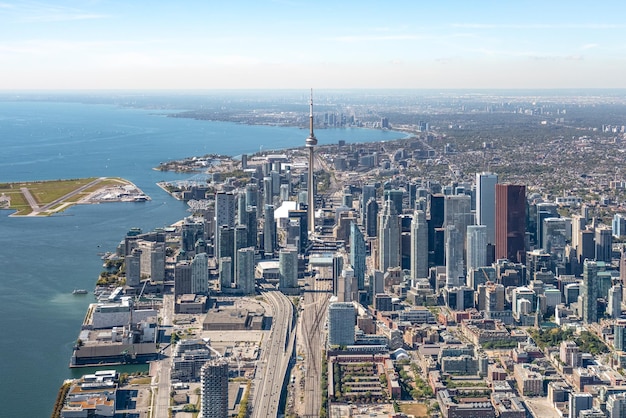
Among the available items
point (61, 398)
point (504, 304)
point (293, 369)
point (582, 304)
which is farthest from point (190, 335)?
point (582, 304)

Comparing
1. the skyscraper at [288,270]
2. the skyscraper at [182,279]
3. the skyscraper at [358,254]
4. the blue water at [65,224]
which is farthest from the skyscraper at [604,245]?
the blue water at [65,224]

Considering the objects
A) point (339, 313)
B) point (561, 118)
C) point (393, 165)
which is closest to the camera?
point (339, 313)

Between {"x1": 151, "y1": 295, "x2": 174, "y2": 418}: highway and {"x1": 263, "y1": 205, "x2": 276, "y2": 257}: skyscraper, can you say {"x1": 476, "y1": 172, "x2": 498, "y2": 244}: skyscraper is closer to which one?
{"x1": 263, "y1": 205, "x2": 276, "y2": 257}: skyscraper

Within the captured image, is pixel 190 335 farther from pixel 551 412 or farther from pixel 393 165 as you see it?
pixel 393 165

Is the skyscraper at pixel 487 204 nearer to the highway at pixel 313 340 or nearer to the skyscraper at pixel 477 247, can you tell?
the skyscraper at pixel 477 247

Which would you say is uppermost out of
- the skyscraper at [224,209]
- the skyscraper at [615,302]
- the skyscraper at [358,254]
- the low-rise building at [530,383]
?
the skyscraper at [224,209]
